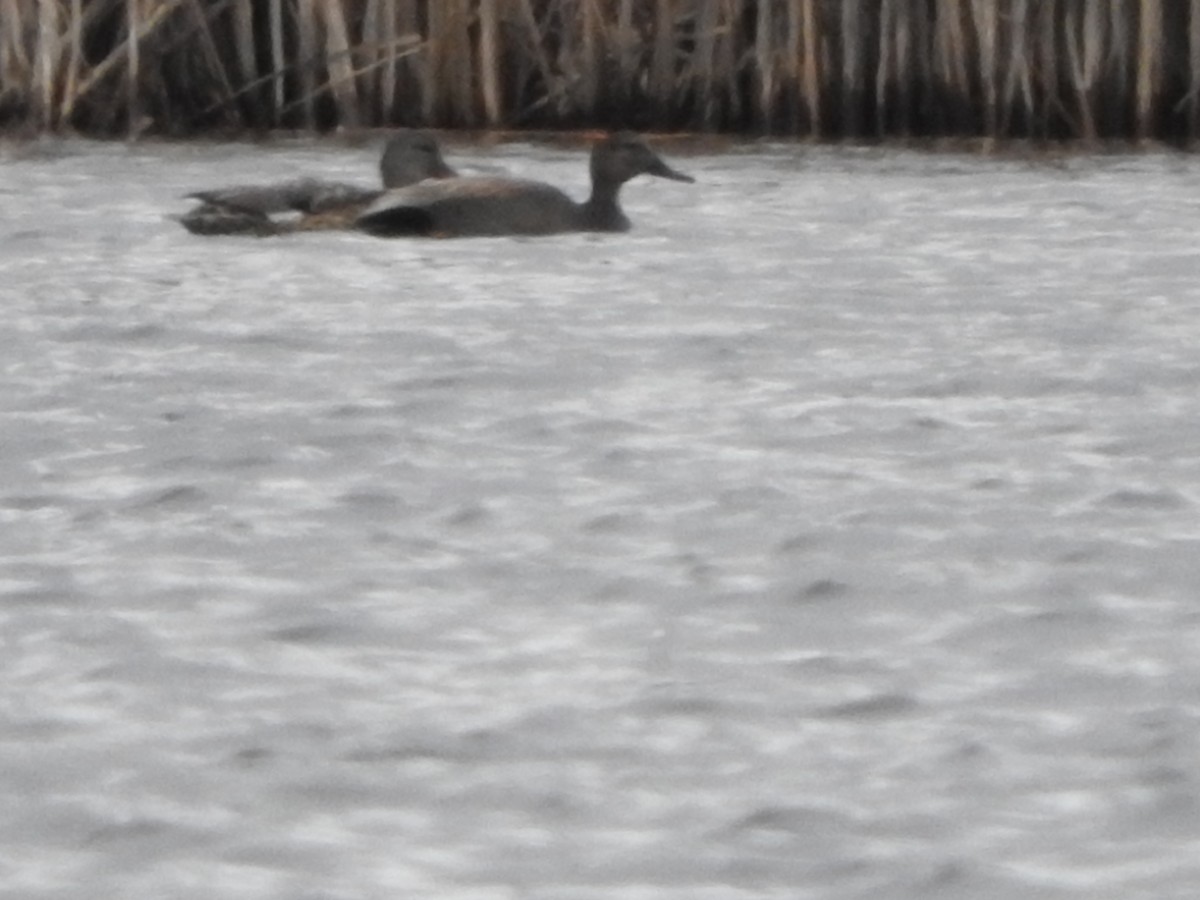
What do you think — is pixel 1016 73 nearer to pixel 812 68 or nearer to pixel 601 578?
pixel 812 68

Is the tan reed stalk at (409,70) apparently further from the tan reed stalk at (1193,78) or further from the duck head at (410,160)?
the tan reed stalk at (1193,78)

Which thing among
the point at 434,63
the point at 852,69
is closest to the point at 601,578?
the point at 852,69

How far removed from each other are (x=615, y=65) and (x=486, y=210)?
4704 mm

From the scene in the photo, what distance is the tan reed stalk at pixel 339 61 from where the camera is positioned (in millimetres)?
17453

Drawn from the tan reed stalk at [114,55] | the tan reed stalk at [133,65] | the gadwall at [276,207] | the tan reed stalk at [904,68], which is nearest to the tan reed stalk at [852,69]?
the tan reed stalk at [904,68]

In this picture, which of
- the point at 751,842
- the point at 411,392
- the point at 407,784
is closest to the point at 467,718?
the point at 407,784

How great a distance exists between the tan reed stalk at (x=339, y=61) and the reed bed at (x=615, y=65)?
0.04 ft

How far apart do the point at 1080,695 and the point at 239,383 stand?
3.95 metres

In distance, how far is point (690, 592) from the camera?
654 centimetres

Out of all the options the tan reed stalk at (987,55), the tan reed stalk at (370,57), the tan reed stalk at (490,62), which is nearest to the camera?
the tan reed stalk at (987,55)

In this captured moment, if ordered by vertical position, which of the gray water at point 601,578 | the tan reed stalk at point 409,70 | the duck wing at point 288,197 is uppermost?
the tan reed stalk at point 409,70

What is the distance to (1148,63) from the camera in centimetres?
1678

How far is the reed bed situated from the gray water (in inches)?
191

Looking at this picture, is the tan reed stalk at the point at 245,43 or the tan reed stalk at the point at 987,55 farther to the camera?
the tan reed stalk at the point at 245,43
